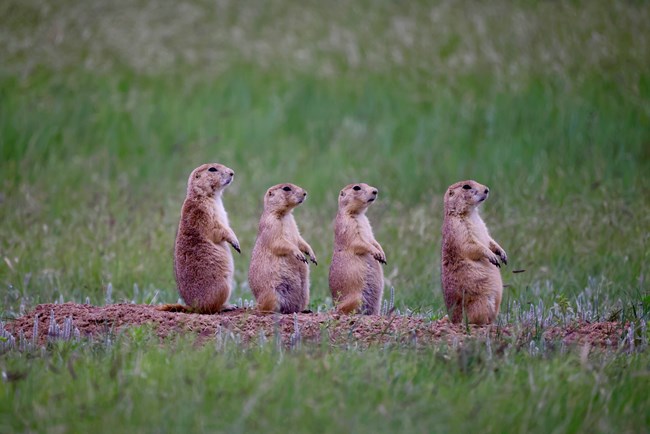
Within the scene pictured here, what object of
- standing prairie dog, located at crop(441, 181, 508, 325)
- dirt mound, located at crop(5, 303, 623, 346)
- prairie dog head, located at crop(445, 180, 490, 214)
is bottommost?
dirt mound, located at crop(5, 303, 623, 346)

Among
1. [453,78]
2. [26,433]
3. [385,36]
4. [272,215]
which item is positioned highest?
[385,36]

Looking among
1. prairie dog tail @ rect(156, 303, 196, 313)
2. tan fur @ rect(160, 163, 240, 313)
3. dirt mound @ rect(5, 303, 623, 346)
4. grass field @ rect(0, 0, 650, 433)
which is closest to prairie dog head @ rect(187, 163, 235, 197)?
tan fur @ rect(160, 163, 240, 313)

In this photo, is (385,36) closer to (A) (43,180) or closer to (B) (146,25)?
(B) (146,25)

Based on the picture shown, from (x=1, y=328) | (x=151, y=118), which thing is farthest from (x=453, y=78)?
(x=1, y=328)

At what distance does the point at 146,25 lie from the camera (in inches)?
821

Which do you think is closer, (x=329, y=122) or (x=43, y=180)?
(x=43, y=180)

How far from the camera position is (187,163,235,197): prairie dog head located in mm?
8336

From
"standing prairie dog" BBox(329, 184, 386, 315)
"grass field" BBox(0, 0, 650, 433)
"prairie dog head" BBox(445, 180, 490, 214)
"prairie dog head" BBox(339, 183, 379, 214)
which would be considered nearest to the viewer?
"grass field" BBox(0, 0, 650, 433)

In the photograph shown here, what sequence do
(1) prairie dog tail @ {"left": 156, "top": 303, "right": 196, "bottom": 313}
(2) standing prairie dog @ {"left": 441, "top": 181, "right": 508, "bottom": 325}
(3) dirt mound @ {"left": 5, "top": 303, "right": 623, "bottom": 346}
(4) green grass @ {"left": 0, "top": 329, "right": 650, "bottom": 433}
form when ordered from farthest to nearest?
(1) prairie dog tail @ {"left": 156, "top": 303, "right": 196, "bottom": 313} < (2) standing prairie dog @ {"left": 441, "top": 181, "right": 508, "bottom": 325} < (3) dirt mound @ {"left": 5, "top": 303, "right": 623, "bottom": 346} < (4) green grass @ {"left": 0, "top": 329, "right": 650, "bottom": 433}

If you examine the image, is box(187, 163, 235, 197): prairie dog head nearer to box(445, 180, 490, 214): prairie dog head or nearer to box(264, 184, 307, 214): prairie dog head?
box(264, 184, 307, 214): prairie dog head

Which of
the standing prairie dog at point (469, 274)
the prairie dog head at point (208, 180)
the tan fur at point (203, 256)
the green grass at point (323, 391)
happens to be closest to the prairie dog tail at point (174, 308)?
the tan fur at point (203, 256)

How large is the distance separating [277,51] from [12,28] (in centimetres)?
533

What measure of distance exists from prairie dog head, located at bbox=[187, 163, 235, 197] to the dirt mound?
3.99 feet

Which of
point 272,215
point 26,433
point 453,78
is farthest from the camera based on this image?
point 453,78
